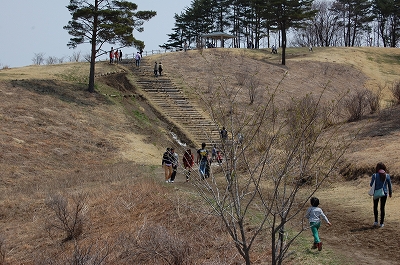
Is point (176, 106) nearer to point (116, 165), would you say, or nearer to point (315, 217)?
point (116, 165)

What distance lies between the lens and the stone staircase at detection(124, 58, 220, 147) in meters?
27.1

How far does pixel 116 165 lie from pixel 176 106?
1111cm

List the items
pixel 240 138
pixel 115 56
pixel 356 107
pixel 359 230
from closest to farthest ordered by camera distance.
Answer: pixel 240 138 → pixel 359 230 → pixel 356 107 → pixel 115 56

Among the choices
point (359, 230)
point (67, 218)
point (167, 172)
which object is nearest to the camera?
point (359, 230)

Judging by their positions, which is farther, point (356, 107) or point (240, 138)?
point (356, 107)

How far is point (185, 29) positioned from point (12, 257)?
5883 centimetres

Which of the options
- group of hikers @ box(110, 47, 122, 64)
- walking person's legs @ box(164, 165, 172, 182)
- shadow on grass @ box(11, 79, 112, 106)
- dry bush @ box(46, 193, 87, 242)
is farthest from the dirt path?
group of hikers @ box(110, 47, 122, 64)

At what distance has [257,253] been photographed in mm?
8422

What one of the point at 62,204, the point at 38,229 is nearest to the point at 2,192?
the point at 38,229

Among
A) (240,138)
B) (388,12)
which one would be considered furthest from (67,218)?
(388,12)

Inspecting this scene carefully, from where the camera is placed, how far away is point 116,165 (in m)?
20.8

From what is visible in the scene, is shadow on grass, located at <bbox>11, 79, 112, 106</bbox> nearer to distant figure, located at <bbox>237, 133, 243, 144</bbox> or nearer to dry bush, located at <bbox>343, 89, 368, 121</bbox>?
dry bush, located at <bbox>343, 89, 368, 121</bbox>

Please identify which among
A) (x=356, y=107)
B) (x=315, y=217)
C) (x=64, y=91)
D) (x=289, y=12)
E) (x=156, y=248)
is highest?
(x=289, y=12)

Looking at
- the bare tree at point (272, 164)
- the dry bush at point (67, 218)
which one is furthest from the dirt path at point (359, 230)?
the dry bush at point (67, 218)
